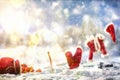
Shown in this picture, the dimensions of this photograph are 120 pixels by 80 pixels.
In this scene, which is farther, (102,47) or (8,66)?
(102,47)

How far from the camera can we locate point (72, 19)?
1.89 m

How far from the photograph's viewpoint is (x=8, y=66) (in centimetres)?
179

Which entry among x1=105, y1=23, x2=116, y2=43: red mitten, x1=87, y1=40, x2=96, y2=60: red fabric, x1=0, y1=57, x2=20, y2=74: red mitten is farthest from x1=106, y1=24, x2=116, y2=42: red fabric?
x1=0, y1=57, x2=20, y2=74: red mitten

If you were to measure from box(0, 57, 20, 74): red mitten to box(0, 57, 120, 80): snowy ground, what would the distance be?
3cm

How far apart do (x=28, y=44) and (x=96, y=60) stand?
1.33ft

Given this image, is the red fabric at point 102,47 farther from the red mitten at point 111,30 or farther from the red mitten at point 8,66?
the red mitten at point 8,66

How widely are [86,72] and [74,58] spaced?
0.11 metres

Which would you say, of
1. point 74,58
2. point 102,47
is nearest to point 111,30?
point 102,47

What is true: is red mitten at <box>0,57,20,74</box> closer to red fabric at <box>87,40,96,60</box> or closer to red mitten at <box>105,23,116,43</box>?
red fabric at <box>87,40,96,60</box>

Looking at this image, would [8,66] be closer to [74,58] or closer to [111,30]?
[74,58]

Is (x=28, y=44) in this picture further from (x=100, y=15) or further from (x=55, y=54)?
(x=100, y=15)

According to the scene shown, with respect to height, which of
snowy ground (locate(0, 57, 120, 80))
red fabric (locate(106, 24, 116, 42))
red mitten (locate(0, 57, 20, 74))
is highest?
red fabric (locate(106, 24, 116, 42))

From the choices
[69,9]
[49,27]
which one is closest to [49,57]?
[49,27]

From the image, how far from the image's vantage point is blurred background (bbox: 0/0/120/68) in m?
1.81
